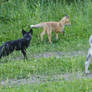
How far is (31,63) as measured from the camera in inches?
346

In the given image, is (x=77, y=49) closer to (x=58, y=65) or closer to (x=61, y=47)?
(x=61, y=47)

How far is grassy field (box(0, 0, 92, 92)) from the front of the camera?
21.6ft

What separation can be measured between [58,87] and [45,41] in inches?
235

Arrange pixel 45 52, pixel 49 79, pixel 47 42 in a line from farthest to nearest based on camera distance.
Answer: pixel 47 42
pixel 45 52
pixel 49 79

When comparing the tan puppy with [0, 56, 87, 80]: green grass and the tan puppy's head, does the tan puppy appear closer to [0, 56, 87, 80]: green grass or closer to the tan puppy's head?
the tan puppy's head

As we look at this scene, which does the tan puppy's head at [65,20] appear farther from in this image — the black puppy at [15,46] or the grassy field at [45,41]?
the black puppy at [15,46]

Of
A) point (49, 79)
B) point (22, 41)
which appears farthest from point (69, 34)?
point (49, 79)

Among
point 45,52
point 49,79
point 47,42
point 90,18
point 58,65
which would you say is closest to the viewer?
point 49,79

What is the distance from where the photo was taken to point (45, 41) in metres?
12.2

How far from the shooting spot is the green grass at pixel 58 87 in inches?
242

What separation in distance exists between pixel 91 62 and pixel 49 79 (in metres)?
1.80

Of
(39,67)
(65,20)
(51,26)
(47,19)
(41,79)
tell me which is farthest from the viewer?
(47,19)

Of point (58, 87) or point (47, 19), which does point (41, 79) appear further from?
point (47, 19)

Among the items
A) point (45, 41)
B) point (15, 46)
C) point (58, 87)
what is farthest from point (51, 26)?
point (58, 87)
